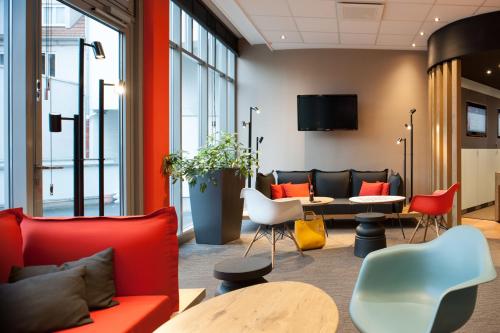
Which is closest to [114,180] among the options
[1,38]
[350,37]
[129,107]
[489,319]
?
[129,107]

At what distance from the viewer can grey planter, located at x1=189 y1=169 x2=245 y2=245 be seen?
5.19m

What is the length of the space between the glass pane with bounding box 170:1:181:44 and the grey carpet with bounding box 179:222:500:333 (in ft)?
9.59

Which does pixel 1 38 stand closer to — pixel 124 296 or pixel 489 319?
pixel 124 296

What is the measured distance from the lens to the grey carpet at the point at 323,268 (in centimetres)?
300

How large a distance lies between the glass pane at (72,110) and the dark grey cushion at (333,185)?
412 cm

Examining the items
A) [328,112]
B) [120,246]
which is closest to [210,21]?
[328,112]

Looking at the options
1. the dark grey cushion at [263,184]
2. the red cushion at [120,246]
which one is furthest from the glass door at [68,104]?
the dark grey cushion at [263,184]

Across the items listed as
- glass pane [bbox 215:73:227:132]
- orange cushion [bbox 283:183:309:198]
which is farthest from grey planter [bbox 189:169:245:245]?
glass pane [bbox 215:73:227:132]

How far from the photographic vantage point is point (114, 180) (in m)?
4.17

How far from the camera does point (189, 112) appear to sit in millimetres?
6109

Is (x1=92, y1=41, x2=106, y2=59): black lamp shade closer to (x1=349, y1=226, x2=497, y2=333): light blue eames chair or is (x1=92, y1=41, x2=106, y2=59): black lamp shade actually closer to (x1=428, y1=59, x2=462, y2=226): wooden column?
(x1=349, y1=226, x2=497, y2=333): light blue eames chair

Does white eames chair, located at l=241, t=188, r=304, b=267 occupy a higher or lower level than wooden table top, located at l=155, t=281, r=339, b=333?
higher

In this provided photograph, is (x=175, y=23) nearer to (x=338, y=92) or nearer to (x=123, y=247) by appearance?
(x=338, y=92)

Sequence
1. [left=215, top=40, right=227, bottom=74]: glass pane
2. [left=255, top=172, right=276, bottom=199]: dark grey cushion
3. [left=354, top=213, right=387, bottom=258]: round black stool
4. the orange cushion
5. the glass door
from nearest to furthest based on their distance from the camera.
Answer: the glass door, [left=354, top=213, right=387, bottom=258]: round black stool, [left=255, top=172, right=276, bottom=199]: dark grey cushion, the orange cushion, [left=215, top=40, right=227, bottom=74]: glass pane
